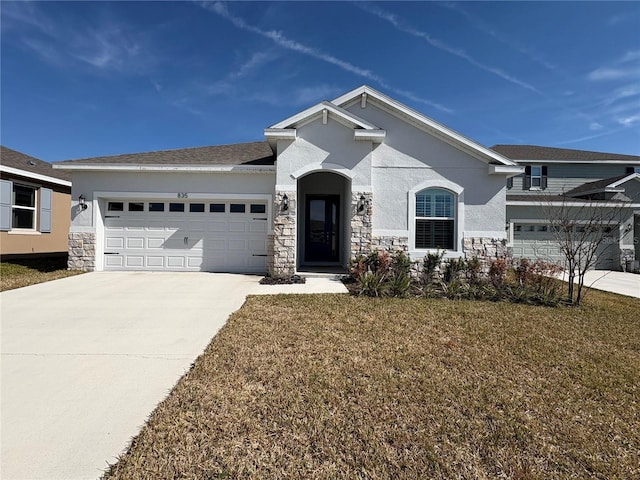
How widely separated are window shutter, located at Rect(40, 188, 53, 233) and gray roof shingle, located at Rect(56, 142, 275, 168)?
3.72 meters

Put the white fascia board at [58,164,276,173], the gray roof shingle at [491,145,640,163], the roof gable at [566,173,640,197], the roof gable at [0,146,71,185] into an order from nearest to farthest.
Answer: the white fascia board at [58,164,276,173] → the roof gable at [0,146,71,185] → the roof gable at [566,173,640,197] → the gray roof shingle at [491,145,640,163]

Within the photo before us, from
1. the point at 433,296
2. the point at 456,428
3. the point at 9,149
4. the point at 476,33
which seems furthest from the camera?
the point at 9,149

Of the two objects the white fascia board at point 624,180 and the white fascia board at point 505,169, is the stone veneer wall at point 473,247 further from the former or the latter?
the white fascia board at point 624,180

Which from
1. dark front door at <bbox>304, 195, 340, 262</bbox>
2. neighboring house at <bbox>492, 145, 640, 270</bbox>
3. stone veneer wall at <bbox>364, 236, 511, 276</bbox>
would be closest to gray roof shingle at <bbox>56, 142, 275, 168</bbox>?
dark front door at <bbox>304, 195, 340, 262</bbox>

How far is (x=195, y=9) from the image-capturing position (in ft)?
29.3

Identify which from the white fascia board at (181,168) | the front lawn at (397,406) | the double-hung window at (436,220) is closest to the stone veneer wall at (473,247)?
the double-hung window at (436,220)

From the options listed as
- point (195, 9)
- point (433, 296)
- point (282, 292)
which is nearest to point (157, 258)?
point (282, 292)

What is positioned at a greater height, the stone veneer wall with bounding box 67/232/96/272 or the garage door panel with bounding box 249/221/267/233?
the garage door panel with bounding box 249/221/267/233

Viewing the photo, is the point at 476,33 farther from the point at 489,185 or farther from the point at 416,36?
the point at 489,185

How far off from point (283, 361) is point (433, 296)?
493 cm

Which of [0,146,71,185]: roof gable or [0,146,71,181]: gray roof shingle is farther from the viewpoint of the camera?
[0,146,71,181]: gray roof shingle

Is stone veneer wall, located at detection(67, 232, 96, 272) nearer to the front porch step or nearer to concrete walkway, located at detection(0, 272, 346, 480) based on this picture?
concrete walkway, located at detection(0, 272, 346, 480)

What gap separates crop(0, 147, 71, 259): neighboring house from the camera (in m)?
11.0

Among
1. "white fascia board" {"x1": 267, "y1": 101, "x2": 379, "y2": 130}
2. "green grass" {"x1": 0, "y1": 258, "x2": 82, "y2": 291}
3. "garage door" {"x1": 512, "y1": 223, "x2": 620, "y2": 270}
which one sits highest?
"white fascia board" {"x1": 267, "y1": 101, "x2": 379, "y2": 130}
